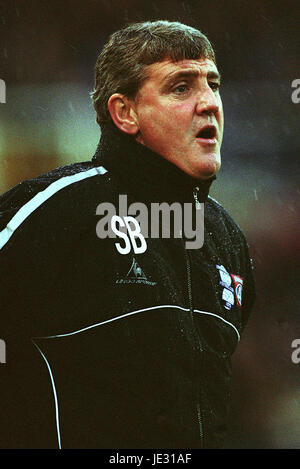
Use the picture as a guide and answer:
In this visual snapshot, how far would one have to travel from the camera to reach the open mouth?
209 centimetres

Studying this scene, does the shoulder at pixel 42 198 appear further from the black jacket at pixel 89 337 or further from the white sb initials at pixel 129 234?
the white sb initials at pixel 129 234

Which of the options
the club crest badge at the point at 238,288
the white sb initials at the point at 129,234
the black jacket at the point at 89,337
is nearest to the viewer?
the black jacket at the point at 89,337

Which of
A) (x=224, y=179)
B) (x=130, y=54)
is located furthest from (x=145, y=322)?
(x=224, y=179)

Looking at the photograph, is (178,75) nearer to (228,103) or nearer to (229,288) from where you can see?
(229,288)

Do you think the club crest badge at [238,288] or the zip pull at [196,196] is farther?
the club crest badge at [238,288]

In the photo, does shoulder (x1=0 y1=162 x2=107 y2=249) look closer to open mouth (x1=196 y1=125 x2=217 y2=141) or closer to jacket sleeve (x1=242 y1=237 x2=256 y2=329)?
open mouth (x1=196 y1=125 x2=217 y2=141)

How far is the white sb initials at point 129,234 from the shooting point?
6.49ft

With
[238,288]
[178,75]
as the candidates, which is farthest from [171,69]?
[238,288]

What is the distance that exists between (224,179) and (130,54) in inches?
143

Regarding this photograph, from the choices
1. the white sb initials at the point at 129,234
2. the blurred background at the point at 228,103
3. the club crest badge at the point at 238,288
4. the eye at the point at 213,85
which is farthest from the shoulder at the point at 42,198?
the blurred background at the point at 228,103

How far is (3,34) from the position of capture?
19.1 ft

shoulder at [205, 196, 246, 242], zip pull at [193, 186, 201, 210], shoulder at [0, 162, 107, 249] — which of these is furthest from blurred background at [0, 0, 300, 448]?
shoulder at [0, 162, 107, 249]

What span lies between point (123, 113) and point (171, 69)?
216mm

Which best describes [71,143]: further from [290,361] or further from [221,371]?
[221,371]
